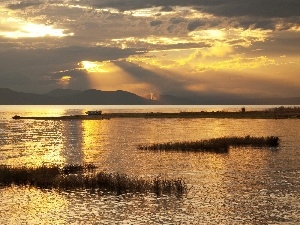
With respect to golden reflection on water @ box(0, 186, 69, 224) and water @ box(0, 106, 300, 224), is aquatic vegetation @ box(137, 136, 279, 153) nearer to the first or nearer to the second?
water @ box(0, 106, 300, 224)

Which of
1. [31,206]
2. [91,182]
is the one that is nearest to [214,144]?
[91,182]

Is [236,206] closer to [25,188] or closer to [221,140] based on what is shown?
[25,188]

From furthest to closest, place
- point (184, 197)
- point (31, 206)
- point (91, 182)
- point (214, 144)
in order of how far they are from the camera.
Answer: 1. point (214, 144)
2. point (91, 182)
3. point (184, 197)
4. point (31, 206)

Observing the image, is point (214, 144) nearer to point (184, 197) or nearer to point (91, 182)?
point (91, 182)

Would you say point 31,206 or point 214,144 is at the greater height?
point 214,144

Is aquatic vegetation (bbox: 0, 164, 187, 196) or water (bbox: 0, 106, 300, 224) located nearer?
water (bbox: 0, 106, 300, 224)

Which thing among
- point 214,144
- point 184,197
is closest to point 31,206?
point 184,197

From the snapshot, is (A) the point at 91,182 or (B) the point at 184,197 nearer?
(B) the point at 184,197

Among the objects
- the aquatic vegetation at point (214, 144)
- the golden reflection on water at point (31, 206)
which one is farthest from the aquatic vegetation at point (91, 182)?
the aquatic vegetation at point (214, 144)

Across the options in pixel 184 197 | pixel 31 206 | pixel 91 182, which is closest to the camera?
pixel 31 206

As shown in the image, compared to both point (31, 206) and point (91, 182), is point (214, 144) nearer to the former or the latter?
point (91, 182)

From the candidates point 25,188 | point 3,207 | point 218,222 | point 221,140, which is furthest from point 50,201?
point 221,140

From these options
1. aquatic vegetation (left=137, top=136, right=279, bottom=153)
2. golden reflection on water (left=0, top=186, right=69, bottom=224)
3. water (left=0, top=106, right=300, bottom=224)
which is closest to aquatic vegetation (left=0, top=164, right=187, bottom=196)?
water (left=0, top=106, right=300, bottom=224)

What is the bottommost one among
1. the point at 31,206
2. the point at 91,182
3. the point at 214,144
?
the point at 31,206
